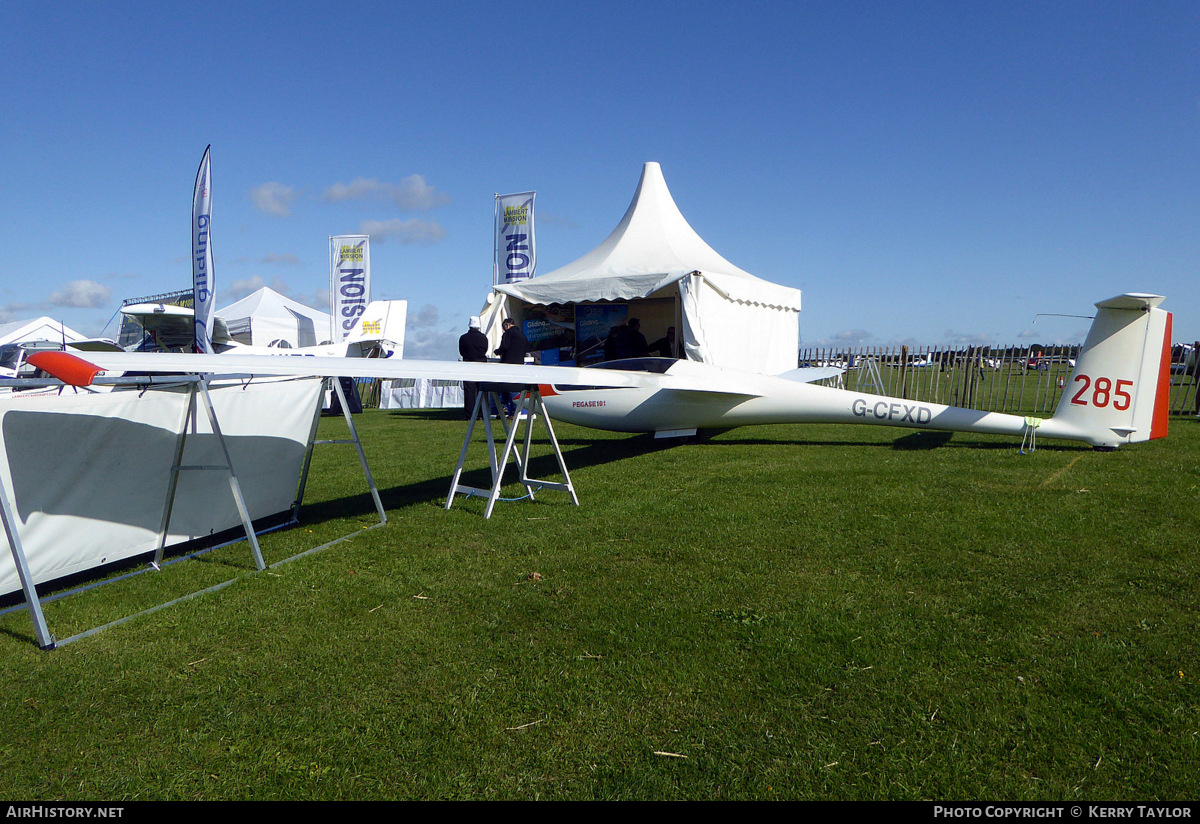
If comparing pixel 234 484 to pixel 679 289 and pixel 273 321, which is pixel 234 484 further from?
pixel 273 321

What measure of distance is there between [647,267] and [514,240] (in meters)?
4.20

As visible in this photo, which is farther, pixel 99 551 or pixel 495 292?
pixel 495 292

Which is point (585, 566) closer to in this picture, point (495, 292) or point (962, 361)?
point (495, 292)

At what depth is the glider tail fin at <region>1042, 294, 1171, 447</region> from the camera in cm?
677

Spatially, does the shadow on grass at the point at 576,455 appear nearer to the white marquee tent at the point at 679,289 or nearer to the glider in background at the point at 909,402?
the glider in background at the point at 909,402

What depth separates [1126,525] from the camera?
4.83m

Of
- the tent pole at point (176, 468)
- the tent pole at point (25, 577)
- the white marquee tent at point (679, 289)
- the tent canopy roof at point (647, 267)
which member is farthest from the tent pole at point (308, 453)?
the tent canopy roof at point (647, 267)

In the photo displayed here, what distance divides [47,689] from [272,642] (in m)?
0.87

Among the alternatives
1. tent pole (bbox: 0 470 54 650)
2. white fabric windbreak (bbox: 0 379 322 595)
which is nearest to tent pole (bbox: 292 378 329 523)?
white fabric windbreak (bbox: 0 379 322 595)

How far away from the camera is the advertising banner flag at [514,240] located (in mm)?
16297

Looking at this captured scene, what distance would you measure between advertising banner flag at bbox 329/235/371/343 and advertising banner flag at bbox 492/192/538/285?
5593 millimetres

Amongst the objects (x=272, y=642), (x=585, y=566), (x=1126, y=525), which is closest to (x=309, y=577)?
(x=272, y=642)

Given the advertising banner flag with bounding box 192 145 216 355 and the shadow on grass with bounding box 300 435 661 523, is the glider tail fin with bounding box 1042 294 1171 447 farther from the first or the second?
the advertising banner flag with bounding box 192 145 216 355

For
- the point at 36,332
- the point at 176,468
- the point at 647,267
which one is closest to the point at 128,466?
the point at 176,468
